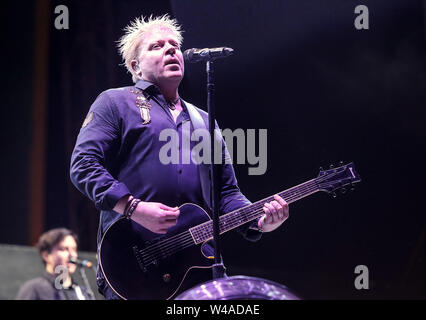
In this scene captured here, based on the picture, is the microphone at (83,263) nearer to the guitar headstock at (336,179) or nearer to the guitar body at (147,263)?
the guitar body at (147,263)

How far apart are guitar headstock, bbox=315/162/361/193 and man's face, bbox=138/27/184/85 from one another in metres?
0.91

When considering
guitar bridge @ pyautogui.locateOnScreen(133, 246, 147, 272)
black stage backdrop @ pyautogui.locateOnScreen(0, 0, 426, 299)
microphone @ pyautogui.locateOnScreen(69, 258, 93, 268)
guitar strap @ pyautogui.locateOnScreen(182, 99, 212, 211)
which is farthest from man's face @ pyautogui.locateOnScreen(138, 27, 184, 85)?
microphone @ pyautogui.locateOnScreen(69, 258, 93, 268)

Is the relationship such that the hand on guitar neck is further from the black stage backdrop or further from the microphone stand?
the black stage backdrop

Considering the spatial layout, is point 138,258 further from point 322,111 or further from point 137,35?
point 322,111

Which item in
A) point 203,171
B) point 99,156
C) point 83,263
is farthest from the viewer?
point 83,263

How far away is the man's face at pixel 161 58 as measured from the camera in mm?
2842

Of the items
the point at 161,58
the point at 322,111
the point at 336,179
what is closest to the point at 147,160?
the point at 161,58

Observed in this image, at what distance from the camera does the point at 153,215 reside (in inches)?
96.2

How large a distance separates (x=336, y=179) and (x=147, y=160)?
3.25 feet

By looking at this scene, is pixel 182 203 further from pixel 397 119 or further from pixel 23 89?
pixel 23 89

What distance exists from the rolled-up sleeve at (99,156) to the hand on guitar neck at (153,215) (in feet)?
0.14

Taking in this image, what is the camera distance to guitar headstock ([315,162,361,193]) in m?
2.83

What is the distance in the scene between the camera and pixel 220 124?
3.36 meters
